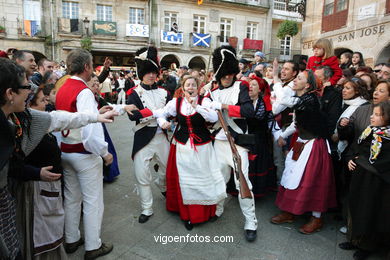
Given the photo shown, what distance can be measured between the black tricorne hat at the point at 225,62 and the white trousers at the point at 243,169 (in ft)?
2.84

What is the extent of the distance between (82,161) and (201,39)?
20.1 meters

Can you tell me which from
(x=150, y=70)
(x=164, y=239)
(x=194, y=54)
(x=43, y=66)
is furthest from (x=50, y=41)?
(x=164, y=239)

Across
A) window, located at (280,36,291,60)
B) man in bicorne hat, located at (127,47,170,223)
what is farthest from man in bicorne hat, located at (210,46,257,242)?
window, located at (280,36,291,60)

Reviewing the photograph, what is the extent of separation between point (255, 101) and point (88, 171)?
2.21m

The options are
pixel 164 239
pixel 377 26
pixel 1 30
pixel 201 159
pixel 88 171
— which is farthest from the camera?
pixel 1 30

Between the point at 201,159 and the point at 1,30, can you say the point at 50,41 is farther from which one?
the point at 201,159

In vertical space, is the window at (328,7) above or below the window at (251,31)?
below

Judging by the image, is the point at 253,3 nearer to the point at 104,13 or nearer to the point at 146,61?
the point at 104,13

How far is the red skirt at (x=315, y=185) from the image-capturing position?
3117 mm

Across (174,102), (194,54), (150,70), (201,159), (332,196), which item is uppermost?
(194,54)

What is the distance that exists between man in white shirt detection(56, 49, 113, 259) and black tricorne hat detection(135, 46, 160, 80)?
922mm

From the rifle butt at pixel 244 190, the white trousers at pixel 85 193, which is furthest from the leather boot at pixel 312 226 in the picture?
the white trousers at pixel 85 193

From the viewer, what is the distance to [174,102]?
3391 millimetres

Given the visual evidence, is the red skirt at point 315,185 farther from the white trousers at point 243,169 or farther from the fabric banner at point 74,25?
the fabric banner at point 74,25
